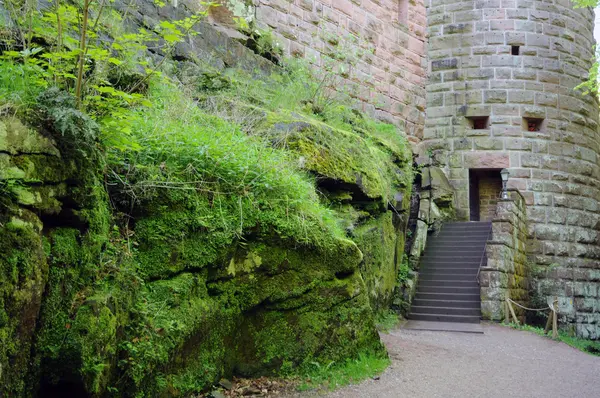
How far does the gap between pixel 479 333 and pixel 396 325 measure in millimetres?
1383

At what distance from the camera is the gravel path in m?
5.05

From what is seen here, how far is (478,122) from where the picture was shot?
15562mm

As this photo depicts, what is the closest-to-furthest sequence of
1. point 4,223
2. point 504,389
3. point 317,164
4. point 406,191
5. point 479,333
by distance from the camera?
point 4,223
point 504,389
point 317,164
point 479,333
point 406,191

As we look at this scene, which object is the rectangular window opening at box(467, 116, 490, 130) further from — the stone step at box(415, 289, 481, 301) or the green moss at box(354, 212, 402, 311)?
the green moss at box(354, 212, 402, 311)

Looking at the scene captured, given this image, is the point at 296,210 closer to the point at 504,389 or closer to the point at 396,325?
the point at 504,389

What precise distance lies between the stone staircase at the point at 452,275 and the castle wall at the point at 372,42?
2818mm

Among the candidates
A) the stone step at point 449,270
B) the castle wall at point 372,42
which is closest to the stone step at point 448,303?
the stone step at point 449,270

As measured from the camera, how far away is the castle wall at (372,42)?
9570 millimetres

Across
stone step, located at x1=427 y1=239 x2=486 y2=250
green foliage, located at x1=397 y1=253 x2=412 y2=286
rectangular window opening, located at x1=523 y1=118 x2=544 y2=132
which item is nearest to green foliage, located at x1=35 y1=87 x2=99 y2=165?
green foliage, located at x1=397 y1=253 x2=412 y2=286

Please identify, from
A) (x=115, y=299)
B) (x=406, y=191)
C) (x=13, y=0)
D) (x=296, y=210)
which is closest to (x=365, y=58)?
(x=406, y=191)

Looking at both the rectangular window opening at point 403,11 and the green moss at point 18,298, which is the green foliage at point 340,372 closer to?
the green moss at point 18,298

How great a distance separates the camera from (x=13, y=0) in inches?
175

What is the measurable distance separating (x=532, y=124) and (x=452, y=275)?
19.6 feet

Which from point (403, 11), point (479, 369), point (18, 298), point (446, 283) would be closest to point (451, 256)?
point (446, 283)
